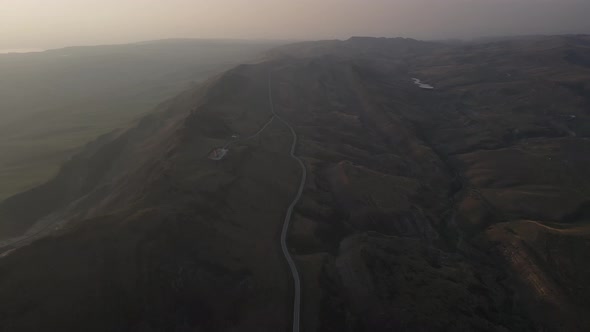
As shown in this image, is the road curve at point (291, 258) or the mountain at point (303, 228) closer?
the mountain at point (303, 228)

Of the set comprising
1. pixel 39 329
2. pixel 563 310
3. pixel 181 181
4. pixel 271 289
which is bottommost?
pixel 563 310

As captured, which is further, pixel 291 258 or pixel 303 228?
pixel 303 228

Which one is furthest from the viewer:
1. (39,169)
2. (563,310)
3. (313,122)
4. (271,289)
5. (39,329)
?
(313,122)

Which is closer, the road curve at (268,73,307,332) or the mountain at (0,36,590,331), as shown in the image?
the mountain at (0,36,590,331)

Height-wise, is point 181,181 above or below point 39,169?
above

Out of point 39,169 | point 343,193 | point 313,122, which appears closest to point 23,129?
point 39,169

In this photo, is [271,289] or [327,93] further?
[327,93]

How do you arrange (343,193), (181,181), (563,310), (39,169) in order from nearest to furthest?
(563,310)
(181,181)
(343,193)
(39,169)

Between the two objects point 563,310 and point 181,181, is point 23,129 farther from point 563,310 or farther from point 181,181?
Result: point 563,310
